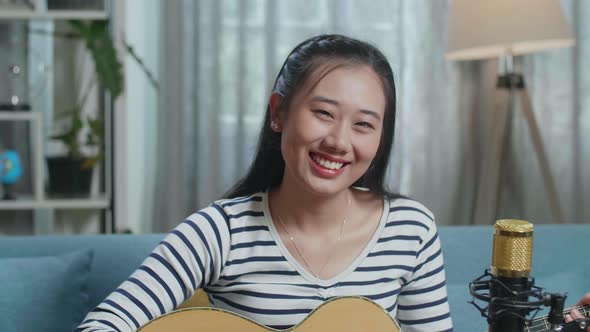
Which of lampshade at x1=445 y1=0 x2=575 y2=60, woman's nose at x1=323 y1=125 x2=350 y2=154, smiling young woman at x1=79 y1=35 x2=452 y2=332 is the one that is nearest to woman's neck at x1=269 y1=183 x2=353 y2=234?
smiling young woman at x1=79 y1=35 x2=452 y2=332

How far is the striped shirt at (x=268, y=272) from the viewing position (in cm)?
113

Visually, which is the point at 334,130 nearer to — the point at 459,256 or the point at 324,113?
the point at 324,113

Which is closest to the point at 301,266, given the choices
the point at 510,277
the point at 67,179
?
the point at 510,277

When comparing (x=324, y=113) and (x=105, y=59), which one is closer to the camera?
(x=324, y=113)

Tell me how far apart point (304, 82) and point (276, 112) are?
8cm

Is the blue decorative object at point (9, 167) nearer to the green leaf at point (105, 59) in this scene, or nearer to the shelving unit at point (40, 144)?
the shelving unit at point (40, 144)

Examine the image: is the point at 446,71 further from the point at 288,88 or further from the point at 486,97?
the point at 288,88

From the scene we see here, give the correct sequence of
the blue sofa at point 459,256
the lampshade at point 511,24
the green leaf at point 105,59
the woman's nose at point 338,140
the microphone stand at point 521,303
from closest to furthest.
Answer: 1. the microphone stand at point 521,303
2. the woman's nose at point 338,140
3. the blue sofa at point 459,256
4. the lampshade at point 511,24
5. the green leaf at point 105,59

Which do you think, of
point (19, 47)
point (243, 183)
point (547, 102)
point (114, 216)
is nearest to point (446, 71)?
point (547, 102)

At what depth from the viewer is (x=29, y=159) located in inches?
123

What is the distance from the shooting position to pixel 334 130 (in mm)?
1143

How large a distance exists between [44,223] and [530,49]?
6.31 feet

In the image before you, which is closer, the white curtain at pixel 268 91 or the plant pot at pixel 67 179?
the plant pot at pixel 67 179

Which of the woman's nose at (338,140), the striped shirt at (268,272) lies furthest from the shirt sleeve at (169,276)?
the woman's nose at (338,140)
